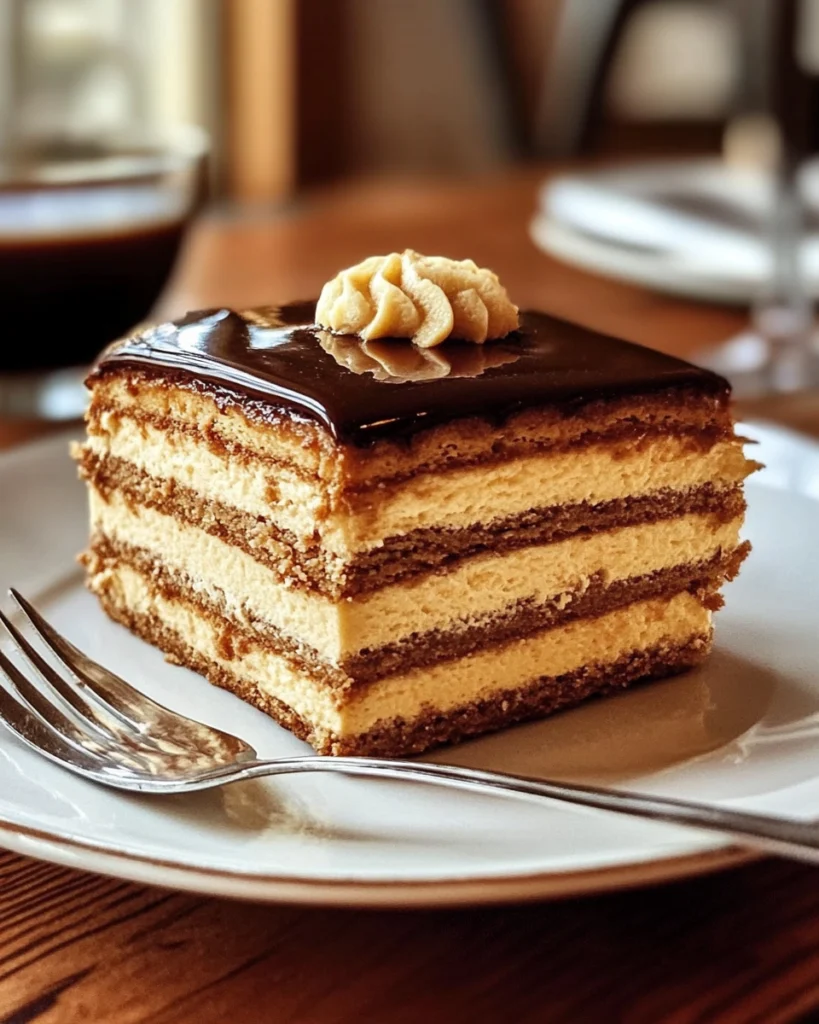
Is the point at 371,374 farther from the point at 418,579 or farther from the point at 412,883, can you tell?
the point at 412,883

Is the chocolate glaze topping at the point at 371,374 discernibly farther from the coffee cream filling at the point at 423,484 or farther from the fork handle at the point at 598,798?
the fork handle at the point at 598,798

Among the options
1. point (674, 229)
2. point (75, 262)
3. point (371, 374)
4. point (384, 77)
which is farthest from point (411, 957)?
point (384, 77)

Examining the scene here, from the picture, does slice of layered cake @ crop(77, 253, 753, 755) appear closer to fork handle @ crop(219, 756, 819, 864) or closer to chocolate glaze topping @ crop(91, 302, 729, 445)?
chocolate glaze topping @ crop(91, 302, 729, 445)

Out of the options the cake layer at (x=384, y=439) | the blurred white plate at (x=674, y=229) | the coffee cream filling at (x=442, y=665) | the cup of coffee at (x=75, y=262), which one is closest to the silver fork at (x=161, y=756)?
the coffee cream filling at (x=442, y=665)

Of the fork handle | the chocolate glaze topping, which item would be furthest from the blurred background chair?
the fork handle

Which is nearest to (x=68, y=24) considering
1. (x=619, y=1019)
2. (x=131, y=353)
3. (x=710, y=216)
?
(x=710, y=216)

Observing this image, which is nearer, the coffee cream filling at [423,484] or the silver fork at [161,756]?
the silver fork at [161,756]
